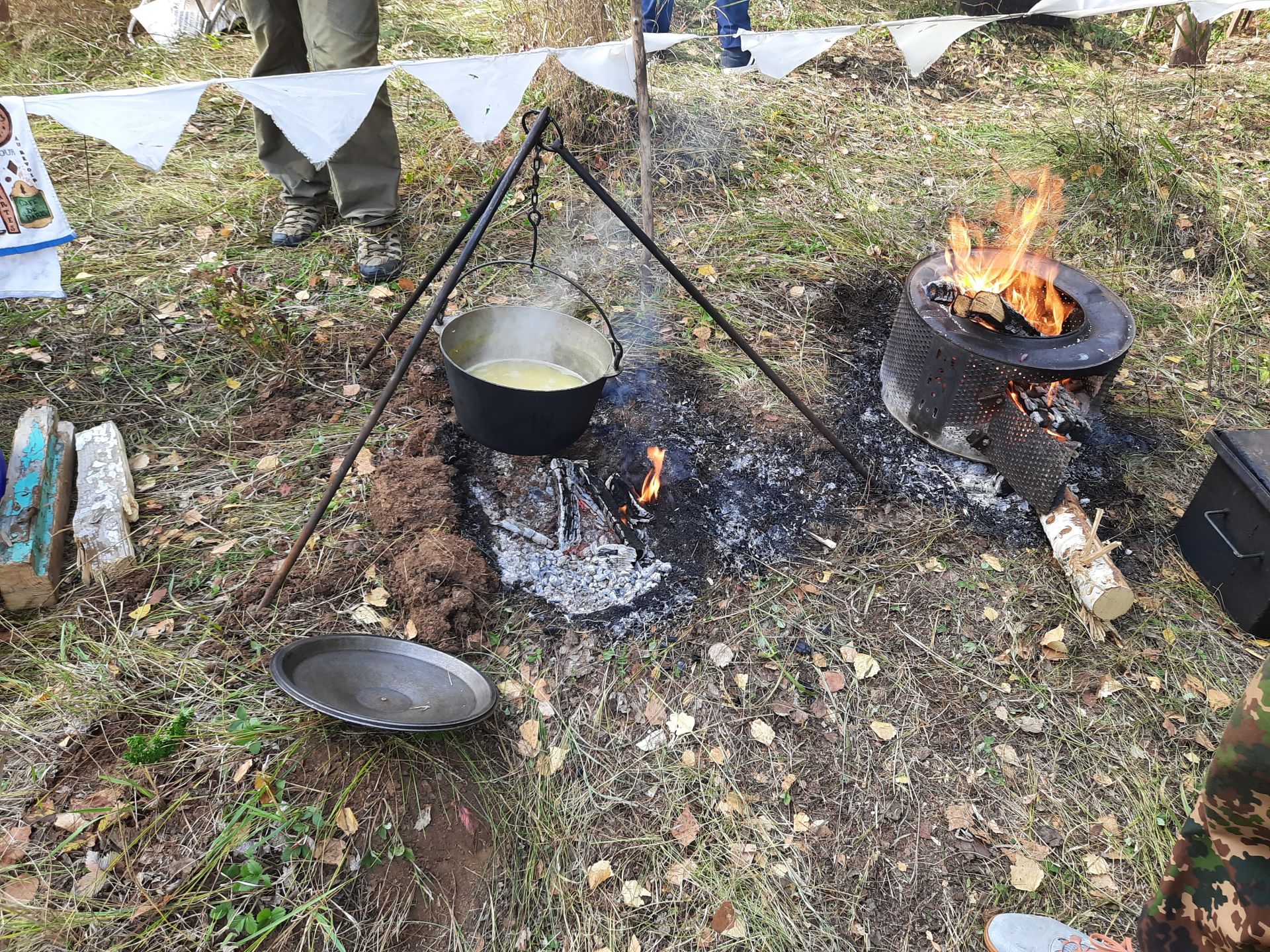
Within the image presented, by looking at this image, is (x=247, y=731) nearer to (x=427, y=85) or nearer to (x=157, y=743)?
(x=157, y=743)

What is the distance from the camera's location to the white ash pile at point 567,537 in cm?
348

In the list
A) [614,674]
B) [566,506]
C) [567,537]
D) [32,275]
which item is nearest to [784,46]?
[566,506]

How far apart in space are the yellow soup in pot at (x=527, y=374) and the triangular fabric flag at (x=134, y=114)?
1679mm

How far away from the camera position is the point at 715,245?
18.9 ft

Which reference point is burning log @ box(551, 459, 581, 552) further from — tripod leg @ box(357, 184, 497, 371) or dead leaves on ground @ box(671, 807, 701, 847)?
dead leaves on ground @ box(671, 807, 701, 847)

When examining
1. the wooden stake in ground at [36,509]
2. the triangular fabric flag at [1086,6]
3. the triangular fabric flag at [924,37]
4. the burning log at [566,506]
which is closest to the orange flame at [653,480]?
the burning log at [566,506]

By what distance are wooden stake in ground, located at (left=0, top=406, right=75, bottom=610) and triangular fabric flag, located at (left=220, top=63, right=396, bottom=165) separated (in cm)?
184

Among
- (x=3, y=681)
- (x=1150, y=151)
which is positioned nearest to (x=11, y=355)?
(x=3, y=681)

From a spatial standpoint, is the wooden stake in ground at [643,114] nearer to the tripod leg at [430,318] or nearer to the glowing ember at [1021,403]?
the tripod leg at [430,318]

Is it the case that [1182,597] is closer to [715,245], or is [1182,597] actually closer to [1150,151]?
[715,245]

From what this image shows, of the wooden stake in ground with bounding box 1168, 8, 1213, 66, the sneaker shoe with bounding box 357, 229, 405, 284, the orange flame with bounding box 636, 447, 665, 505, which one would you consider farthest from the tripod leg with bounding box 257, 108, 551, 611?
the wooden stake in ground with bounding box 1168, 8, 1213, 66

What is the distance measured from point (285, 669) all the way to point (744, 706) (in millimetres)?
1817

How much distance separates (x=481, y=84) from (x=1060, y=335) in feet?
10.8

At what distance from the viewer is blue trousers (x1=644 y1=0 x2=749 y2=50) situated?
704 centimetres
